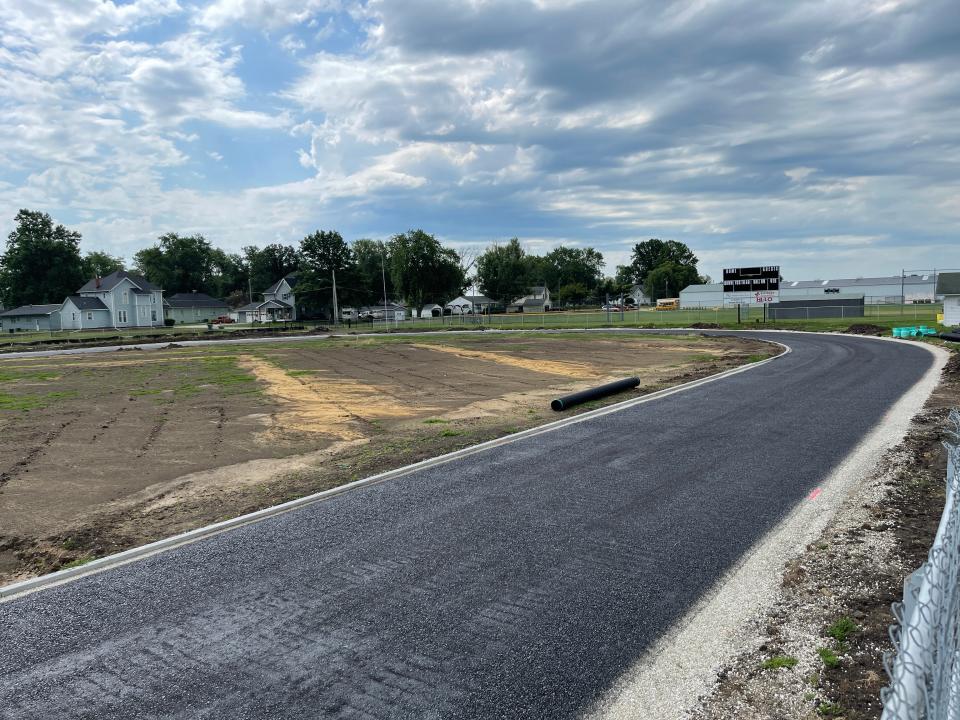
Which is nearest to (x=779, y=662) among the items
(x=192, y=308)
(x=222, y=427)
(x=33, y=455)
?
(x=222, y=427)

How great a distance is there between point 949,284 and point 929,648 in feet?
145

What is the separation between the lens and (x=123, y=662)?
441 cm

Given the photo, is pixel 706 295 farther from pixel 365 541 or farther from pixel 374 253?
pixel 365 541

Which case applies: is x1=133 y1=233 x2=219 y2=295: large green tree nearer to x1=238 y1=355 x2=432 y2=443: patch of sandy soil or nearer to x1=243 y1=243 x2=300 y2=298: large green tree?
x1=243 y1=243 x2=300 y2=298: large green tree

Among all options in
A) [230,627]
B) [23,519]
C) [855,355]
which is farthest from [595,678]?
[855,355]

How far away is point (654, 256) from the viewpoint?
477ft

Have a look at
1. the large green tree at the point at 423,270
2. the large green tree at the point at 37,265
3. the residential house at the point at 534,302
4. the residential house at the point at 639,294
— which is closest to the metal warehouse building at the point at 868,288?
the residential house at the point at 639,294

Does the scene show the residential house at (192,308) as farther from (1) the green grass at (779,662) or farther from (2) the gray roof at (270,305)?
(1) the green grass at (779,662)

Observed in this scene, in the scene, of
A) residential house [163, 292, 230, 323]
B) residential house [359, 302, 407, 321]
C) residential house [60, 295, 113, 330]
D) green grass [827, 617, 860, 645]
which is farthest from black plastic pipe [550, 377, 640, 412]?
residential house [163, 292, 230, 323]

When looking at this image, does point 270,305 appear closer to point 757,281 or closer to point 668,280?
point 757,281

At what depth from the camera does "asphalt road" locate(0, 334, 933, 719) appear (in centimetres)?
402

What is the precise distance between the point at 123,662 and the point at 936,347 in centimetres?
3033

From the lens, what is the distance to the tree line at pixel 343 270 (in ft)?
280

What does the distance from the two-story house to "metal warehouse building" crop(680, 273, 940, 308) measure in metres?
81.5
